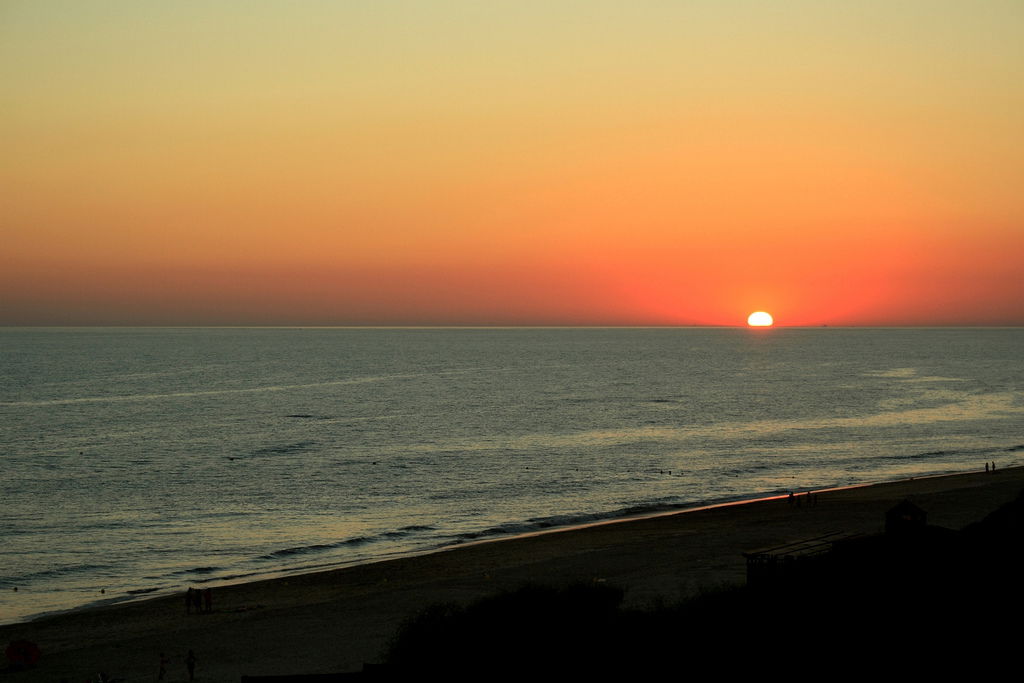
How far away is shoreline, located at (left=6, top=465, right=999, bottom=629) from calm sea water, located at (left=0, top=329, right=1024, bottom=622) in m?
0.33

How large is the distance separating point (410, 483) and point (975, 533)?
42327 millimetres

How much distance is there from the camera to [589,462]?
2881 inches

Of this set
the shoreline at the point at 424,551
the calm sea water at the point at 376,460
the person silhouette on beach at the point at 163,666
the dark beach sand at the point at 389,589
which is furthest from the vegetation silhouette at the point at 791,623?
the calm sea water at the point at 376,460

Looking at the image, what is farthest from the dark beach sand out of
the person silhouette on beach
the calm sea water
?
the calm sea water

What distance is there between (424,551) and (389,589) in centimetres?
781

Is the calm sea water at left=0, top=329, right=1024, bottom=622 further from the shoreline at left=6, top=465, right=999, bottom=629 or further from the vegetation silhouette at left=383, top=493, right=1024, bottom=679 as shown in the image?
the vegetation silhouette at left=383, top=493, right=1024, bottom=679

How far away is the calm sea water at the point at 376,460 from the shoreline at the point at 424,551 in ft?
1.07

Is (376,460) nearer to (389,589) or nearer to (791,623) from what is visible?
(389,589)

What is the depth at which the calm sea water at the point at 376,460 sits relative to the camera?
45.7 metres

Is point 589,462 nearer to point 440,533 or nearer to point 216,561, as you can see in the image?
point 440,533

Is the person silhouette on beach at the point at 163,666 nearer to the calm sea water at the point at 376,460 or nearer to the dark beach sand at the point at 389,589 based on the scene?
the dark beach sand at the point at 389,589

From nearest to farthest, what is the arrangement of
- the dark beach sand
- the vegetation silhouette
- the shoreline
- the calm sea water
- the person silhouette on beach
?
1. the vegetation silhouette
2. the person silhouette on beach
3. the dark beach sand
4. the shoreline
5. the calm sea water

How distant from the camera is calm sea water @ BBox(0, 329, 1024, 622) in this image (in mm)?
45656

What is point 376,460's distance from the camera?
74.6 metres
